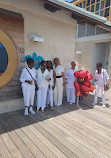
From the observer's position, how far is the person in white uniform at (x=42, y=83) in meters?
3.97

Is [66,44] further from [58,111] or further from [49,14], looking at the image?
[58,111]

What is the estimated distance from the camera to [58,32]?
490 cm

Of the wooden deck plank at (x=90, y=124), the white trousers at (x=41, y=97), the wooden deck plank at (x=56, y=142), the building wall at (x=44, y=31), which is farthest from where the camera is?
the white trousers at (x=41, y=97)

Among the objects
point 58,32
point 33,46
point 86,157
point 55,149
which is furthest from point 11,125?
point 58,32

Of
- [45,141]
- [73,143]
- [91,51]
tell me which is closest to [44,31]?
[45,141]

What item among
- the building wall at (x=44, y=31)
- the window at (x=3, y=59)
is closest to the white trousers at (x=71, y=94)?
the building wall at (x=44, y=31)

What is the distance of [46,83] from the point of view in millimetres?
4094

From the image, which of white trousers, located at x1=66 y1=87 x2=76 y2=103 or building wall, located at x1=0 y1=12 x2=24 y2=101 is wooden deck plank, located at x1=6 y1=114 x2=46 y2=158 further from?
white trousers, located at x1=66 y1=87 x2=76 y2=103

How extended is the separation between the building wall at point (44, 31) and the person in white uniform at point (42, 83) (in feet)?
2.10

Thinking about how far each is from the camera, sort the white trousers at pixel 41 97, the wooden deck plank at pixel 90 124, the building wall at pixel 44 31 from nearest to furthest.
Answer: the wooden deck plank at pixel 90 124 < the building wall at pixel 44 31 < the white trousers at pixel 41 97

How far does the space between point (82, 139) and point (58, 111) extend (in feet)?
5.22

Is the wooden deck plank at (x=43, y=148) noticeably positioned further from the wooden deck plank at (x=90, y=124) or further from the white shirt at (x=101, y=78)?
the white shirt at (x=101, y=78)

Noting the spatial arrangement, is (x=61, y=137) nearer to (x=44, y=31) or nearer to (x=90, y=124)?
(x=90, y=124)

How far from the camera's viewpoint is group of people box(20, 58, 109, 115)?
3.75 metres
